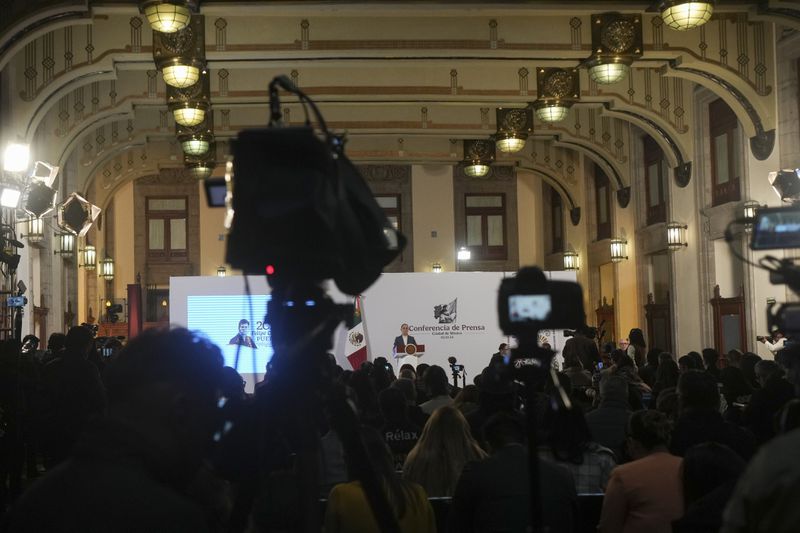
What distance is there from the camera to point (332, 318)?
2520mm

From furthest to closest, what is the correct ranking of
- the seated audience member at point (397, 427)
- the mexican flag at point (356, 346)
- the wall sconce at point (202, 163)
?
the wall sconce at point (202, 163) < the mexican flag at point (356, 346) < the seated audience member at point (397, 427)

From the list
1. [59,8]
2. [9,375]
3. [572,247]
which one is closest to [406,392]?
[9,375]

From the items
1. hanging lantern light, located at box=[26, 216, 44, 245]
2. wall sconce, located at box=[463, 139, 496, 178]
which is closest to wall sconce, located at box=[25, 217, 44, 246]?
hanging lantern light, located at box=[26, 216, 44, 245]

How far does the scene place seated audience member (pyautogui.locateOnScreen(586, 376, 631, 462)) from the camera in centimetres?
651

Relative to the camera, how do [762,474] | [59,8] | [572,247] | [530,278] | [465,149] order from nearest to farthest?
1. [762,474]
2. [530,278]
3. [59,8]
4. [465,149]
5. [572,247]

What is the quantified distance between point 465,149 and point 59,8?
494 inches

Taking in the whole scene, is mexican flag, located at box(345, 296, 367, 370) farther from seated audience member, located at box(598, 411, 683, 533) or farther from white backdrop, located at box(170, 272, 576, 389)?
seated audience member, located at box(598, 411, 683, 533)

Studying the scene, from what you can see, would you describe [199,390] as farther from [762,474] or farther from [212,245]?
[212,245]

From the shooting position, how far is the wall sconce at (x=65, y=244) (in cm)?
1905

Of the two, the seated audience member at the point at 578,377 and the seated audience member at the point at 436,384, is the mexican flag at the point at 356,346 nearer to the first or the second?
the seated audience member at the point at 578,377

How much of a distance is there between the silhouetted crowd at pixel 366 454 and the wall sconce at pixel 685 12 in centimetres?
405

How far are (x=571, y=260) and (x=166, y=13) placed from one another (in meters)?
16.6

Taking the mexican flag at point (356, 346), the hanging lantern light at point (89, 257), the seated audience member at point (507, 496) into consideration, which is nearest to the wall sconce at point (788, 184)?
the mexican flag at point (356, 346)

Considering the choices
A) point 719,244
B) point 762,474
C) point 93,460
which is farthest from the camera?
point 719,244
